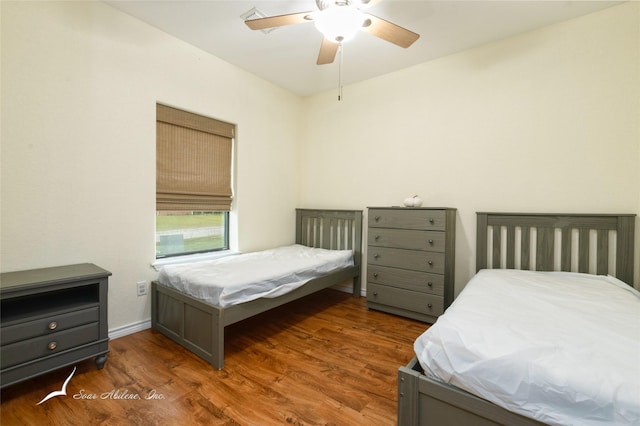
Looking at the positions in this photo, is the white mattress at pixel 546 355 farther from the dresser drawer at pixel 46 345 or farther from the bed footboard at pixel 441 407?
the dresser drawer at pixel 46 345

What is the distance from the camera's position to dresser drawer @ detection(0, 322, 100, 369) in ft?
5.11

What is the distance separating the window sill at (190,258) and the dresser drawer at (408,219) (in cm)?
169

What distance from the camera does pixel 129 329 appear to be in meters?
A: 2.42

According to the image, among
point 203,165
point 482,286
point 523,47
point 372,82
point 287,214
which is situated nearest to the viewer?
point 482,286

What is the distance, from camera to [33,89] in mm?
1942

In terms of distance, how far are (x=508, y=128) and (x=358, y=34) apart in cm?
169

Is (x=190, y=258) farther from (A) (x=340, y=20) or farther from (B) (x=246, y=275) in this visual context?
(A) (x=340, y=20)

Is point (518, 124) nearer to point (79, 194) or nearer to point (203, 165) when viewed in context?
point (203, 165)

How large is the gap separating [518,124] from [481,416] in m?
2.56

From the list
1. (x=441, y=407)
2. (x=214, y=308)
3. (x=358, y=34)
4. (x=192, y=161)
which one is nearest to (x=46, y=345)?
(x=214, y=308)

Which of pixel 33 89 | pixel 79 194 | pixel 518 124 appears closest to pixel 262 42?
pixel 33 89

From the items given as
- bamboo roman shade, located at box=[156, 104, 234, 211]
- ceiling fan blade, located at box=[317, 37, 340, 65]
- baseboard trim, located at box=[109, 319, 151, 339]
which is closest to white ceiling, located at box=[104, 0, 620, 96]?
ceiling fan blade, located at box=[317, 37, 340, 65]

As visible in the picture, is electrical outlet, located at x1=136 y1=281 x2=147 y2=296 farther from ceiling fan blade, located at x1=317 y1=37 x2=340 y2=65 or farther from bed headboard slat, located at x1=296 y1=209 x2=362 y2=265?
ceiling fan blade, located at x1=317 y1=37 x2=340 y2=65

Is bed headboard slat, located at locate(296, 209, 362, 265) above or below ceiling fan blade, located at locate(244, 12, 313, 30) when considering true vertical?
below
